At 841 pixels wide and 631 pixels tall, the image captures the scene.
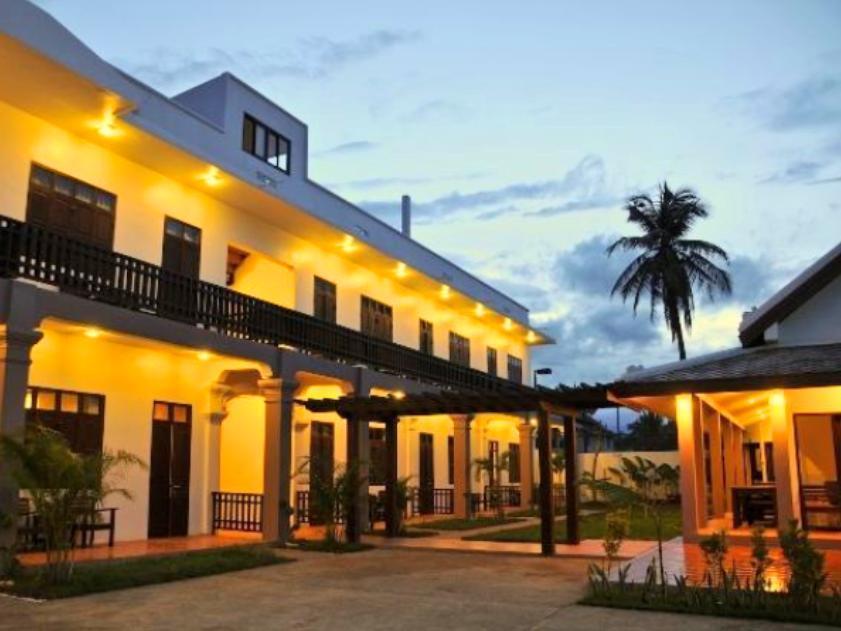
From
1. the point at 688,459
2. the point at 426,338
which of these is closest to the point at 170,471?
the point at 688,459

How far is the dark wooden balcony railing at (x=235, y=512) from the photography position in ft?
56.7

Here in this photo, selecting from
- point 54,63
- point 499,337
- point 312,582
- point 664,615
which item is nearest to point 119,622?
point 312,582

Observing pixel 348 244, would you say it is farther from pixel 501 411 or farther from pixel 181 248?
pixel 501 411

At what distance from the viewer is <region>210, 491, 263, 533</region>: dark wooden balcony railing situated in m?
17.3

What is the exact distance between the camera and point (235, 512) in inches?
688

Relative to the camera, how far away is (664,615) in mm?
8656

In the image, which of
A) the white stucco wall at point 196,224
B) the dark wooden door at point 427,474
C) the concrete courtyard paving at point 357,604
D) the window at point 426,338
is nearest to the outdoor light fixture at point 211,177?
the white stucco wall at point 196,224

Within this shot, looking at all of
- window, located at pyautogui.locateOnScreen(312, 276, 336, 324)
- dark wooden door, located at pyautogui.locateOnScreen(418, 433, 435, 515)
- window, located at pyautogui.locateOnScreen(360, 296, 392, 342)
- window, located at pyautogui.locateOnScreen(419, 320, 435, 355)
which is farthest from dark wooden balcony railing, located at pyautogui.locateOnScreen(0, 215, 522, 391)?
dark wooden door, located at pyautogui.locateOnScreen(418, 433, 435, 515)

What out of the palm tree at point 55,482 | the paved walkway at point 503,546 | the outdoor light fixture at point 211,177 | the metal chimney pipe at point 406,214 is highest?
the metal chimney pipe at point 406,214

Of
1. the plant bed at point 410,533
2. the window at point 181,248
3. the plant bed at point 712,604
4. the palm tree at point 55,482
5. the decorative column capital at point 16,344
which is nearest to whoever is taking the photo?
the plant bed at point 712,604

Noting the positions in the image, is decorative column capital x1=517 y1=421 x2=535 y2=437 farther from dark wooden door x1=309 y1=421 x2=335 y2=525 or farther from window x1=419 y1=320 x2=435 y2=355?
dark wooden door x1=309 y1=421 x2=335 y2=525

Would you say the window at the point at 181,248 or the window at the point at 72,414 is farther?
the window at the point at 181,248

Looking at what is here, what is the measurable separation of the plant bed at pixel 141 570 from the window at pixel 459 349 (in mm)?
15331

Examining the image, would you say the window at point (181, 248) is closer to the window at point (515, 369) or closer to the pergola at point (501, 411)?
the pergola at point (501, 411)
